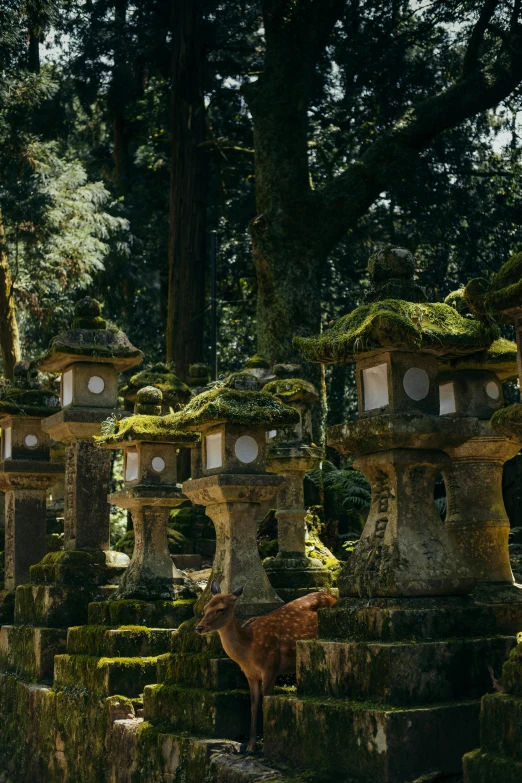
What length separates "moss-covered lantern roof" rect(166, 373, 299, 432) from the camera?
866cm

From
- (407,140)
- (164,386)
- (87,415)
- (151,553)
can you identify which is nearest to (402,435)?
(151,553)

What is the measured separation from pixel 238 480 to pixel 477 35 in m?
11.4

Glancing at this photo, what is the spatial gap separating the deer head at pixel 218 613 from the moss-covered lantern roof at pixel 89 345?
4.41 metres

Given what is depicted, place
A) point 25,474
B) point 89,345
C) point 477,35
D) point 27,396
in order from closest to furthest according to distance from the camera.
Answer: point 89,345 < point 25,474 < point 27,396 < point 477,35

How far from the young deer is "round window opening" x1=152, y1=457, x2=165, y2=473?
2549 mm

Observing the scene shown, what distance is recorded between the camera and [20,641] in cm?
1157

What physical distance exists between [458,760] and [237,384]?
3.84 meters

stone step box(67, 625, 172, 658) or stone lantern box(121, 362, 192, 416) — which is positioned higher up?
stone lantern box(121, 362, 192, 416)

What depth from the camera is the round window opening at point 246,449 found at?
8797 mm

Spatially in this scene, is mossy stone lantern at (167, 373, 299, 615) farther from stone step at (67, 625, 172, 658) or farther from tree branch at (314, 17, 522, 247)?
tree branch at (314, 17, 522, 247)

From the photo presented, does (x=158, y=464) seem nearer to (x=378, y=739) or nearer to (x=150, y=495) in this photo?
(x=150, y=495)

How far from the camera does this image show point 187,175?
68.9 feet

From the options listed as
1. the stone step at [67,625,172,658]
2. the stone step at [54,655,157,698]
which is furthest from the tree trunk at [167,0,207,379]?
the stone step at [54,655,157,698]

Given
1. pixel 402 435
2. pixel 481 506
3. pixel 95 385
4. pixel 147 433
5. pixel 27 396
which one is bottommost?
pixel 481 506
